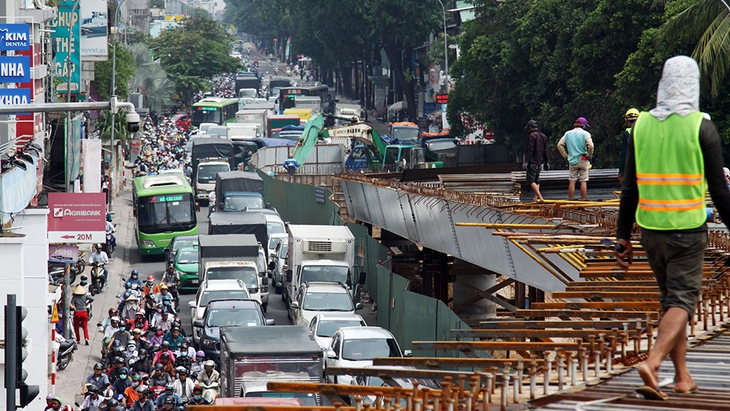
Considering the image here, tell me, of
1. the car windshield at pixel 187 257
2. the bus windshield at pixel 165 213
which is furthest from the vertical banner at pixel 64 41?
the car windshield at pixel 187 257

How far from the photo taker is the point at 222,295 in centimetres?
2938

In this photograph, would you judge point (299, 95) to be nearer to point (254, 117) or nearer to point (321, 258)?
point (254, 117)

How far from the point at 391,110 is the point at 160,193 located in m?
56.3

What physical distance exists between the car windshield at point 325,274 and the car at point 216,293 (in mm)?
1702

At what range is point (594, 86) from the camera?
42.1 meters

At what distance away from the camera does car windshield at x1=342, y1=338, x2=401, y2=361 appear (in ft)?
72.3

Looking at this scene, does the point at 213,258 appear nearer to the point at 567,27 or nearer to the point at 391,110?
the point at 567,27

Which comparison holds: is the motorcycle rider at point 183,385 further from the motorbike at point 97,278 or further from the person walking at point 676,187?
the person walking at point 676,187

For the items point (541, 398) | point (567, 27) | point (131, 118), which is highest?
point (567, 27)

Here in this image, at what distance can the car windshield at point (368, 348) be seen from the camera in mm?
22047

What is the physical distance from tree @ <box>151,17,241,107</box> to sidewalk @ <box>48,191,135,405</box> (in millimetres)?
49444

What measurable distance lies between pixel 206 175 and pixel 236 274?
25.7m

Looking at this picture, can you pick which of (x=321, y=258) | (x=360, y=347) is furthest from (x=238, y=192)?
(x=360, y=347)

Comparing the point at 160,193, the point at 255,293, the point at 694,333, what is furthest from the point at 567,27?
the point at 694,333
